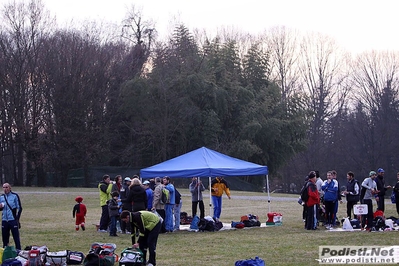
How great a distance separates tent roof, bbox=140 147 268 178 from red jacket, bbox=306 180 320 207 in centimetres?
A: 287

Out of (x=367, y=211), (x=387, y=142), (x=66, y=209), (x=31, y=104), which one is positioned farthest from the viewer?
(x=387, y=142)

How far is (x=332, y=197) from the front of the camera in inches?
807

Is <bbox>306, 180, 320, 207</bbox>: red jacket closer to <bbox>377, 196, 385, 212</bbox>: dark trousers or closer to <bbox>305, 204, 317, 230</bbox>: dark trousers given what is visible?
<bbox>305, 204, 317, 230</bbox>: dark trousers

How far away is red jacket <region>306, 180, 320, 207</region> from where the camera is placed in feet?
63.6

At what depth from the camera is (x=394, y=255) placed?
12.5m

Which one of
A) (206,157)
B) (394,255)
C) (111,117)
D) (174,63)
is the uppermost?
(174,63)

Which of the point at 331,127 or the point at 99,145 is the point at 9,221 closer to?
the point at 99,145

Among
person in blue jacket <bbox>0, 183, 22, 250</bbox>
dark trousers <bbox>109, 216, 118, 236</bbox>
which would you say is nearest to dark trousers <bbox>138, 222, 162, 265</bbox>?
person in blue jacket <bbox>0, 183, 22, 250</bbox>

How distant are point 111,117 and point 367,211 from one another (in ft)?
Result: 112

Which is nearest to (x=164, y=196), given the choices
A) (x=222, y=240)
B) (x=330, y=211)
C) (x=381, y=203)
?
(x=222, y=240)

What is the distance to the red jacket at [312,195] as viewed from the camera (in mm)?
19391

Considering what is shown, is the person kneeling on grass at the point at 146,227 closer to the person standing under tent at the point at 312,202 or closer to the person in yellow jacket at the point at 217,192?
the person standing under tent at the point at 312,202

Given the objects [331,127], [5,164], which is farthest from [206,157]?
[331,127]

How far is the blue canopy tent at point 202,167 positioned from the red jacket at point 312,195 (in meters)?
2.87
